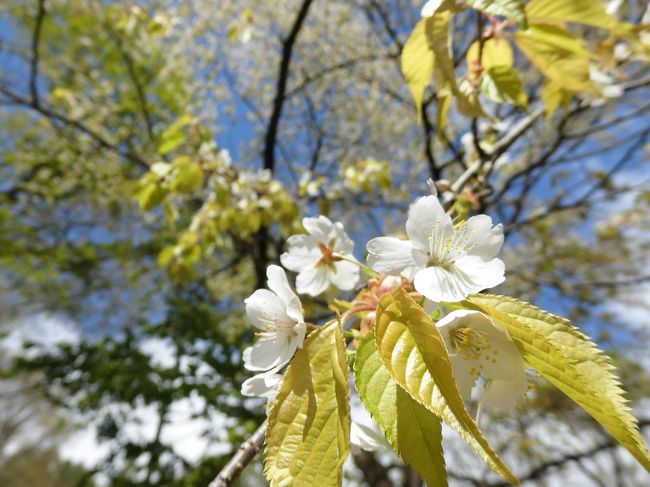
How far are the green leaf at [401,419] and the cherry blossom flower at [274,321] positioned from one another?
18 cm

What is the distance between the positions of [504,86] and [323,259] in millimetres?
590

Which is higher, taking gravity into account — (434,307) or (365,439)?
(434,307)

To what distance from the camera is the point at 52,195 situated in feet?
23.7

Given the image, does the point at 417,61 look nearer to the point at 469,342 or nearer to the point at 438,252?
the point at 438,252

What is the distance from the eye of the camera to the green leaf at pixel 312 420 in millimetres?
469

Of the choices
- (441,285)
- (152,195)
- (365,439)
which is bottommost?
(365,439)

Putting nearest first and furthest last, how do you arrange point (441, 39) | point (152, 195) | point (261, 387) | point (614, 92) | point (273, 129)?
point (261, 387)
point (441, 39)
point (152, 195)
point (614, 92)
point (273, 129)

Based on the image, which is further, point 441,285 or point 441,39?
point 441,39

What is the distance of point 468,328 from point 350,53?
6.17 metres

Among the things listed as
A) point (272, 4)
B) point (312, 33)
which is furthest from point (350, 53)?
point (272, 4)

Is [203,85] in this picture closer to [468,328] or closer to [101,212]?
[101,212]

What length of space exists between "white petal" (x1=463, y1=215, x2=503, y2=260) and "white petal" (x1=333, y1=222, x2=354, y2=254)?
334mm

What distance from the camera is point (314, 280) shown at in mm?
978

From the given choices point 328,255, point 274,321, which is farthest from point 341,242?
point 274,321
